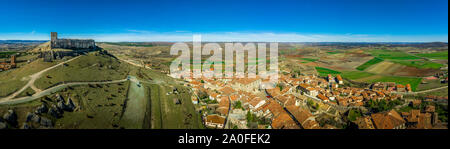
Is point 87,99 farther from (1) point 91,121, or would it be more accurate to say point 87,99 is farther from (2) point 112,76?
(2) point 112,76

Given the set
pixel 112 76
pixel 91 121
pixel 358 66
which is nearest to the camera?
pixel 91 121

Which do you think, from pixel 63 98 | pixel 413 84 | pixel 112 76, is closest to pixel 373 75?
pixel 413 84

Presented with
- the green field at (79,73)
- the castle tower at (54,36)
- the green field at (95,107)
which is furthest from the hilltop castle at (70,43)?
the green field at (95,107)

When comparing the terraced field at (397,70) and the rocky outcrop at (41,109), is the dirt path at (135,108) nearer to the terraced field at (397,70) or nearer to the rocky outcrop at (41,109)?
the rocky outcrop at (41,109)

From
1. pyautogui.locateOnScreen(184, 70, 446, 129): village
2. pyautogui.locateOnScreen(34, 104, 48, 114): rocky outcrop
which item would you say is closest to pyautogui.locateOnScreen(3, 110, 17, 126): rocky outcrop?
pyautogui.locateOnScreen(34, 104, 48, 114): rocky outcrop

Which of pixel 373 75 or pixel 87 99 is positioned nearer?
pixel 87 99

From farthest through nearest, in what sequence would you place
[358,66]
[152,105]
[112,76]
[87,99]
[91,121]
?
[358,66] → [112,76] → [152,105] → [87,99] → [91,121]

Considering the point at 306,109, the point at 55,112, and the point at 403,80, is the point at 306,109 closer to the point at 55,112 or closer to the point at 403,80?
the point at 55,112

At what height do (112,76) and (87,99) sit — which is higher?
(112,76)
